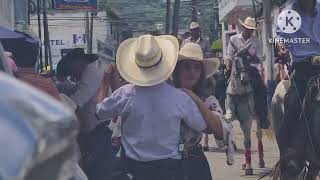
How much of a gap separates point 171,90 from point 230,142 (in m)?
0.69

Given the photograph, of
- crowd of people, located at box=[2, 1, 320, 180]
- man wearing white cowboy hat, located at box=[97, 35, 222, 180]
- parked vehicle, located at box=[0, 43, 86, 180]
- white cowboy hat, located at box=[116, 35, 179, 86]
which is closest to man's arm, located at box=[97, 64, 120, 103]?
crowd of people, located at box=[2, 1, 320, 180]

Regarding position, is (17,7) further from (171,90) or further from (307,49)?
(171,90)

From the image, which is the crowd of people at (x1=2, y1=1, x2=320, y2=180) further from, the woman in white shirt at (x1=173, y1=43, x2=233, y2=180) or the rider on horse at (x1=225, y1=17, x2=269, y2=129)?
the rider on horse at (x1=225, y1=17, x2=269, y2=129)

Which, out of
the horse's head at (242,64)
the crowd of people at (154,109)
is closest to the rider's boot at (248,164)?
the horse's head at (242,64)

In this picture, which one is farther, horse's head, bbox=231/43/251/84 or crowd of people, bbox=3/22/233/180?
horse's head, bbox=231/43/251/84

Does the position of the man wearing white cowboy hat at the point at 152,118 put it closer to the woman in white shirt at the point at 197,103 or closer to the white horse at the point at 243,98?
the woman in white shirt at the point at 197,103

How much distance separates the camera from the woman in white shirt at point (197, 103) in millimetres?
5531

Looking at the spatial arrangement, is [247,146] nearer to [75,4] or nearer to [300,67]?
[300,67]

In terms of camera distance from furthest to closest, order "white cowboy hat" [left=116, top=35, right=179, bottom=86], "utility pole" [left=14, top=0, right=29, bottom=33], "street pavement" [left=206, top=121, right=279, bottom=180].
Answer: "street pavement" [left=206, top=121, right=279, bottom=180], "utility pole" [left=14, top=0, right=29, bottom=33], "white cowboy hat" [left=116, top=35, right=179, bottom=86]

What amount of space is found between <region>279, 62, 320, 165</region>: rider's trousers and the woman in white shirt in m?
2.09

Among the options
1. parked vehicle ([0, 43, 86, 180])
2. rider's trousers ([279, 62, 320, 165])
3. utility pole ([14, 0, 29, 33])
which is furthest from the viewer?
utility pole ([14, 0, 29, 33])

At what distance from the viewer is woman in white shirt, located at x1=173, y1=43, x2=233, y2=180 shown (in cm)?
553

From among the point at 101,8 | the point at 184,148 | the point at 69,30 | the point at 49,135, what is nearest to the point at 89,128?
the point at 184,148

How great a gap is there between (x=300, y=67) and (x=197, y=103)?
2.96m
